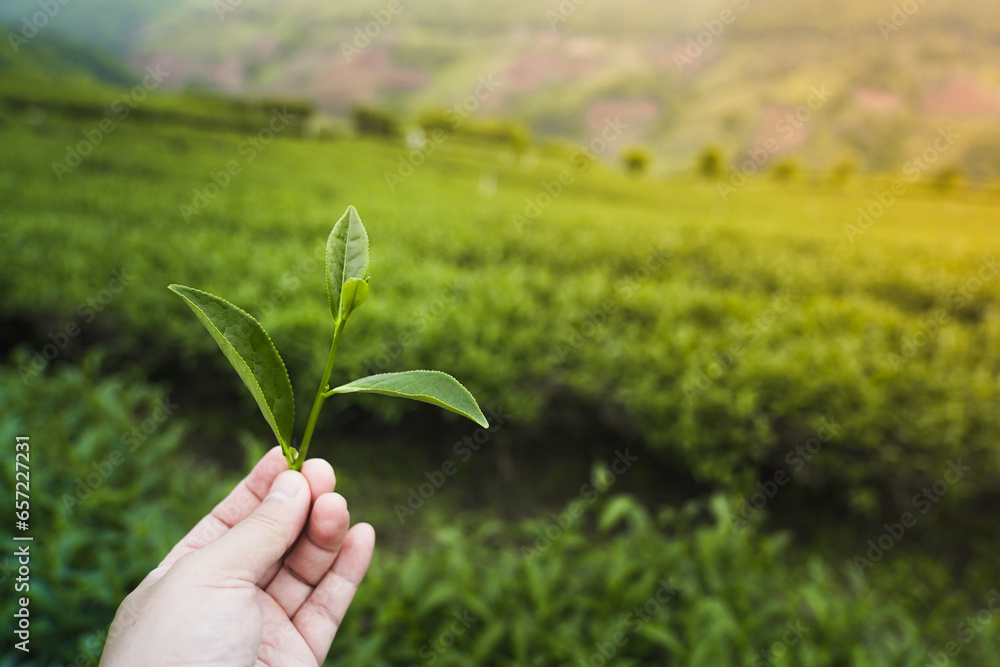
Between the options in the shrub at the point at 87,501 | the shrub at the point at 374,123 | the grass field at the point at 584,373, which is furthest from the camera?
the shrub at the point at 374,123

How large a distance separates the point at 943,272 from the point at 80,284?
5.07 meters

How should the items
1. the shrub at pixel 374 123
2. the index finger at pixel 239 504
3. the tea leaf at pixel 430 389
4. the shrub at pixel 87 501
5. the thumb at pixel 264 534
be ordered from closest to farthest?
the tea leaf at pixel 430 389, the thumb at pixel 264 534, the index finger at pixel 239 504, the shrub at pixel 87 501, the shrub at pixel 374 123

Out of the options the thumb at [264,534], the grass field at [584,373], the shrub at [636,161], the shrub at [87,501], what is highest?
the thumb at [264,534]

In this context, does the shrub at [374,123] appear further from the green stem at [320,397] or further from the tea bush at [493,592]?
the green stem at [320,397]

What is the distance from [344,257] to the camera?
2.10 feet

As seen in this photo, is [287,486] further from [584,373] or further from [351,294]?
[584,373]

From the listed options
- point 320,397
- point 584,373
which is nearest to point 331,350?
point 320,397

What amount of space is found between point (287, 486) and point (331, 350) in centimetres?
25

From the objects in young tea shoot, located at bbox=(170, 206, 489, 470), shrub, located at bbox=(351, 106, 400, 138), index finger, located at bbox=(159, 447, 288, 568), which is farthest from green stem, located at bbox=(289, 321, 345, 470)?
shrub, located at bbox=(351, 106, 400, 138)

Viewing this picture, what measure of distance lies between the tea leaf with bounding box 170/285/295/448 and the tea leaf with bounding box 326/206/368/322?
0.08 metres

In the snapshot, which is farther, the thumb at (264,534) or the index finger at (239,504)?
the index finger at (239,504)

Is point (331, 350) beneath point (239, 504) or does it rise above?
above

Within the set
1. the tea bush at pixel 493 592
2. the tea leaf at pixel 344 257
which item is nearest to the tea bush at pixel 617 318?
the tea bush at pixel 493 592

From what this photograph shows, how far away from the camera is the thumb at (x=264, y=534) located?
0.69 meters
